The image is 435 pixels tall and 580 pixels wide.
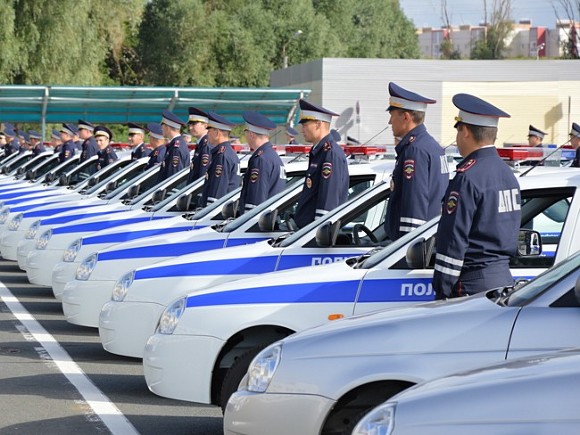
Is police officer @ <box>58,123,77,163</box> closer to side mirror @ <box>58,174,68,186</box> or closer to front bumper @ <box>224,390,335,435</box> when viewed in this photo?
side mirror @ <box>58,174,68,186</box>

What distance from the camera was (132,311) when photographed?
8445mm

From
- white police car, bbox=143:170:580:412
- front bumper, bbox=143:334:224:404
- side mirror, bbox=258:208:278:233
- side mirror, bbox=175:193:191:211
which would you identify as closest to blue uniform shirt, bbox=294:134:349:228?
side mirror, bbox=258:208:278:233

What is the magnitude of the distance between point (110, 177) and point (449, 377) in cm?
1199

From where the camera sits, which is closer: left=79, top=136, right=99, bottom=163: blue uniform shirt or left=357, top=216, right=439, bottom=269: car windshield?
left=357, top=216, right=439, bottom=269: car windshield

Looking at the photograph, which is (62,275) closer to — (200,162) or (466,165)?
(200,162)

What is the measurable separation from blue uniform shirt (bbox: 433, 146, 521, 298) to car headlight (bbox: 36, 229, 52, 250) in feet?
23.6

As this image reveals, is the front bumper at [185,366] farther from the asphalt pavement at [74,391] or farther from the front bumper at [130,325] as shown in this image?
the front bumper at [130,325]

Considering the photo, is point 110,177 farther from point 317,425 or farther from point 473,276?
point 317,425

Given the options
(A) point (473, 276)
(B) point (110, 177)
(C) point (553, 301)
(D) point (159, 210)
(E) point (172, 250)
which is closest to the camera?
(C) point (553, 301)

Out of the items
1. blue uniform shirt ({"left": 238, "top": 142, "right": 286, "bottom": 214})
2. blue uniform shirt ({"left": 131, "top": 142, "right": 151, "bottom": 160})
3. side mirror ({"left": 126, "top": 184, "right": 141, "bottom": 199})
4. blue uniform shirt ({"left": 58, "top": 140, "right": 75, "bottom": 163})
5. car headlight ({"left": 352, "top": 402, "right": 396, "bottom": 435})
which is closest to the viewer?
car headlight ({"left": 352, "top": 402, "right": 396, "bottom": 435})

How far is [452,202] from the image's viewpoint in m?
6.20

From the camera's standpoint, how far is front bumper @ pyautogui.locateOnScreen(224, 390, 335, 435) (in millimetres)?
5133

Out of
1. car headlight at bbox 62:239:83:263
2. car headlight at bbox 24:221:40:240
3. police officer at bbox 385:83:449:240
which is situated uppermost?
police officer at bbox 385:83:449:240

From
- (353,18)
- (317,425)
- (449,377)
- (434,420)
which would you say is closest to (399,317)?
(317,425)
